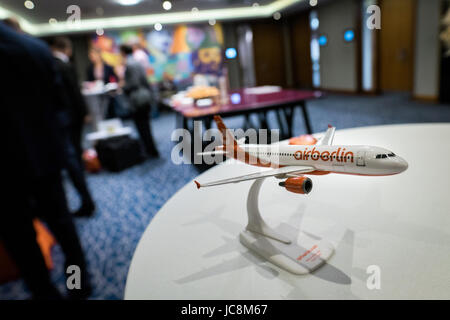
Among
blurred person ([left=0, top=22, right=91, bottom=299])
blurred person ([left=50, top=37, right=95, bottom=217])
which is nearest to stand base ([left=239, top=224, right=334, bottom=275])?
blurred person ([left=0, top=22, right=91, bottom=299])

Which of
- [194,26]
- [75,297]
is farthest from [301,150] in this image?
[194,26]

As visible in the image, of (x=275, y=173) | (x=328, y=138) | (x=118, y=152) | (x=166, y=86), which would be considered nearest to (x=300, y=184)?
(x=275, y=173)

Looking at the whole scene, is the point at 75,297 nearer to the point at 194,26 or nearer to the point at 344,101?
the point at 344,101

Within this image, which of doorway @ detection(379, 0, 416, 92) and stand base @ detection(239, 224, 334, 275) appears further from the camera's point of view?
doorway @ detection(379, 0, 416, 92)

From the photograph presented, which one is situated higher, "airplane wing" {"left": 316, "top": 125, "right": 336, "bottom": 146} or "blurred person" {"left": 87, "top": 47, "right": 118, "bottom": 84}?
"blurred person" {"left": 87, "top": 47, "right": 118, "bottom": 84}

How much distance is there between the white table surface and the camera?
561mm

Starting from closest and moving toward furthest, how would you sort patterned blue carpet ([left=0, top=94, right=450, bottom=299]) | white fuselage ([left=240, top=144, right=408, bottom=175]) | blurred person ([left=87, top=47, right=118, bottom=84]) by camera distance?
1. white fuselage ([left=240, top=144, right=408, bottom=175])
2. patterned blue carpet ([left=0, top=94, right=450, bottom=299])
3. blurred person ([left=87, top=47, right=118, bottom=84])

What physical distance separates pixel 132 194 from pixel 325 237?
2.47 metres

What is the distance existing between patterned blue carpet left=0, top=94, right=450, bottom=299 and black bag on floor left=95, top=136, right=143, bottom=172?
125mm

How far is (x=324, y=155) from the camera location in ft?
1.84

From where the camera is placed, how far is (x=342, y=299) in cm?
53

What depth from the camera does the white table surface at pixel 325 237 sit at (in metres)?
0.56

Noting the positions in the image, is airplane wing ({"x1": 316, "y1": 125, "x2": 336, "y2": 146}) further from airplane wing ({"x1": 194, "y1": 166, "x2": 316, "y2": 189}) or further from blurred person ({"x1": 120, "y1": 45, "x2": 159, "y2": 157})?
blurred person ({"x1": 120, "y1": 45, "x2": 159, "y2": 157})
